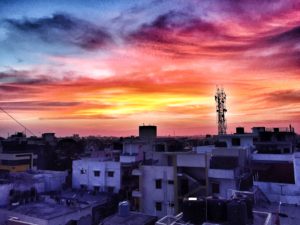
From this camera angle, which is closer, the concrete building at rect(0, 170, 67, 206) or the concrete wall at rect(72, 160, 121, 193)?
the concrete building at rect(0, 170, 67, 206)

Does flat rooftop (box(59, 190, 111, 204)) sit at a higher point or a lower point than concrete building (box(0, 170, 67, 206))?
lower

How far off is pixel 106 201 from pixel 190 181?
362 inches

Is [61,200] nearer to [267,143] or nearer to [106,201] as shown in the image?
[106,201]

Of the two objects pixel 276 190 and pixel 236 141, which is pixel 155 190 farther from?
pixel 236 141

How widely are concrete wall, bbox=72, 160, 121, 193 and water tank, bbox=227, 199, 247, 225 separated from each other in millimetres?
24227

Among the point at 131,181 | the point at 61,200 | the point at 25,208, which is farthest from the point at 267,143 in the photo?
the point at 25,208

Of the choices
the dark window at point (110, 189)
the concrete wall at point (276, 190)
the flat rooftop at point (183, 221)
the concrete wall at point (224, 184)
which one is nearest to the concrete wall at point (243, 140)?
the dark window at point (110, 189)

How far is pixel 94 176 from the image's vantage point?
38.4 meters

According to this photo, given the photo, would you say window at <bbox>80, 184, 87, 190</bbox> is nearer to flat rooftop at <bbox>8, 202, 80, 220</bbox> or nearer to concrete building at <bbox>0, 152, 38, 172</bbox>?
flat rooftop at <bbox>8, 202, 80, 220</bbox>

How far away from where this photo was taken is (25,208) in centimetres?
2642

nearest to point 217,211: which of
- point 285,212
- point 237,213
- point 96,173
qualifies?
point 237,213

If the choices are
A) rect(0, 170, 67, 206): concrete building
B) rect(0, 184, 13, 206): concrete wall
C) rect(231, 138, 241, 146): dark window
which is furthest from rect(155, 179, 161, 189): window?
rect(231, 138, 241, 146): dark window

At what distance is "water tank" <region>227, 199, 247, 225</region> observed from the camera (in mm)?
13969

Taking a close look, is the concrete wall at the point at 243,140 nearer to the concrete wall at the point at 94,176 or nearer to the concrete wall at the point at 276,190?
the concrete wall at the point at 94,176
